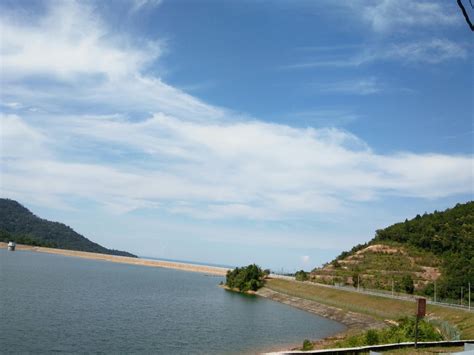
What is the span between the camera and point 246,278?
13862 cm

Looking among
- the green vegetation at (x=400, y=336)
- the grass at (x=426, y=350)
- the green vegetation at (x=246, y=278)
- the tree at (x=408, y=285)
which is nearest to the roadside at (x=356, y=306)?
the green vegetation at (x=246, y=278)

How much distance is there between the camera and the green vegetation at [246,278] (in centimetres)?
13588

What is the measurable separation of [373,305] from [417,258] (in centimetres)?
5866

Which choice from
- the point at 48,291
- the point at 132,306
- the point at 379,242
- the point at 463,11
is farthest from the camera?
the point at 379,242

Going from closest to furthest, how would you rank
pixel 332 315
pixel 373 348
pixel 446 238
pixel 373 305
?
pixel 373 348 < pixel 373 305 < pixel 332 315 < pixel 446 238

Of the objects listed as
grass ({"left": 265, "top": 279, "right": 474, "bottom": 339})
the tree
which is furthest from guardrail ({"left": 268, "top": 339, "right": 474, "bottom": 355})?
the tree

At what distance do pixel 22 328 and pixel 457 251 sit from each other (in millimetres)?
116345

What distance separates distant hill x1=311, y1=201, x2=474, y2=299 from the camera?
111188 millimetres

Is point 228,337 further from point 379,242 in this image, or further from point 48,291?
point 379,242

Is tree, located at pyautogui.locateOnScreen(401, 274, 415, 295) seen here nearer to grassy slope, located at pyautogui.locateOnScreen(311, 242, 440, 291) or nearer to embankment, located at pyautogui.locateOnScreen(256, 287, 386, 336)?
grassy slope, located at pyautogui.locateOnScreen(311, 242, 440, 291)

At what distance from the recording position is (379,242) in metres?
160

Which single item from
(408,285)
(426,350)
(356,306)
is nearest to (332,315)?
(356,306)

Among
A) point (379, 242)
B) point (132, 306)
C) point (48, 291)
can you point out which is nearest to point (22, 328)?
point (132, 306)

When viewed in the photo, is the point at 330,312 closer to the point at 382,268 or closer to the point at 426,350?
the point at 382,268
